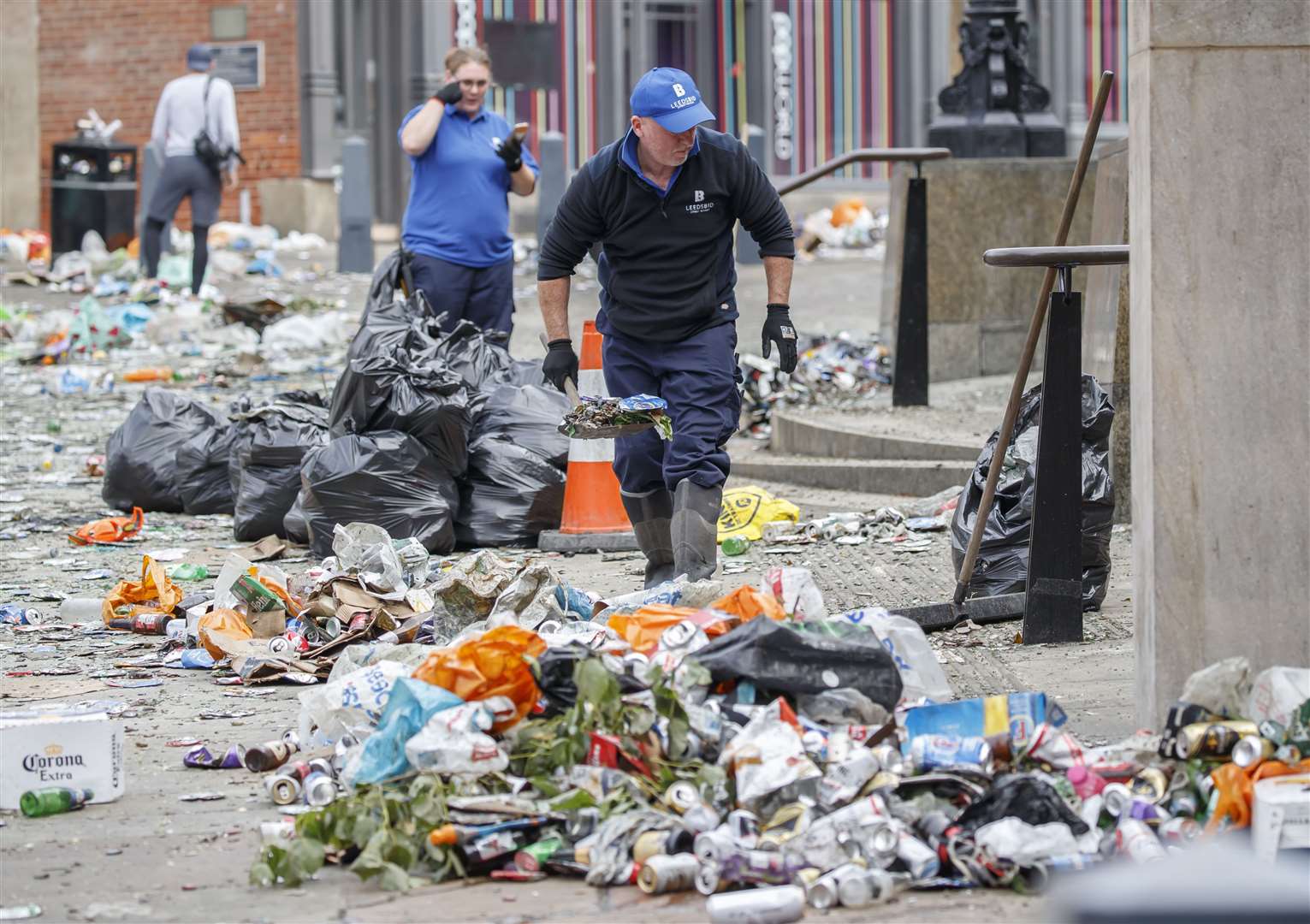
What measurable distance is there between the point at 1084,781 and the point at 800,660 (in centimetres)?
59

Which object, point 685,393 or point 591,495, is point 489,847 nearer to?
point 685,393

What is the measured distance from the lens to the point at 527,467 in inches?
286

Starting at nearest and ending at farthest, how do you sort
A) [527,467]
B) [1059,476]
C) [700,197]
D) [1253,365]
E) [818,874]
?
1. [818,874]
2. [1253,365]
3. [1059,476]
4. [700,197]
5. [527,467]

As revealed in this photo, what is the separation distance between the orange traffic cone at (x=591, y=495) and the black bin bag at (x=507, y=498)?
12 centimetres

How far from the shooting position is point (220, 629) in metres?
5.24

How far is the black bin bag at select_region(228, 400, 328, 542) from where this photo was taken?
736 cm

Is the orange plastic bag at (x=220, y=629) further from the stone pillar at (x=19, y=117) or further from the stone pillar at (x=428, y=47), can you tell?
the stone pillar at (x=19, y=117)

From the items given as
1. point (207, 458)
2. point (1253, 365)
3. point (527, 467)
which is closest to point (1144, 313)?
point (1253, 365)

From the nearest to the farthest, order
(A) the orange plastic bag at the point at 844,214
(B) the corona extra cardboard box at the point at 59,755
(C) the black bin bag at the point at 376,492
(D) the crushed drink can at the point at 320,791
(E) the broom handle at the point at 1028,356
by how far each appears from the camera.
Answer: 1. (D) the crushed drink can at the point at 320,791
2. (B) the corona extra cardboard box at the point at 59,755
3. (E) the broom handle at the point at 1028,356
4. (C) the black bin bag at the point at 376,492
5. (A) the orange plastic bag at the point at 844,214

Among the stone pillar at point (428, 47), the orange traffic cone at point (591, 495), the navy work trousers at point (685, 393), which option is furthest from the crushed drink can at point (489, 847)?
the stone pillar at point (428, 47)

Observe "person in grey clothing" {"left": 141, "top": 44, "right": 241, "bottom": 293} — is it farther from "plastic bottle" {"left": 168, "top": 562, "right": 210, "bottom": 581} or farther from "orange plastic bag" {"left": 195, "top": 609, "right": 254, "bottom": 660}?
"orange plastic bag" {"left": 195, "top": 609, "right": 254, "bottom": 660}

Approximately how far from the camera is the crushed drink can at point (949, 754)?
3.45 metres

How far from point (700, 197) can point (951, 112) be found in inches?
209

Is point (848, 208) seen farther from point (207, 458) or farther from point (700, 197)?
point (700, 197)
